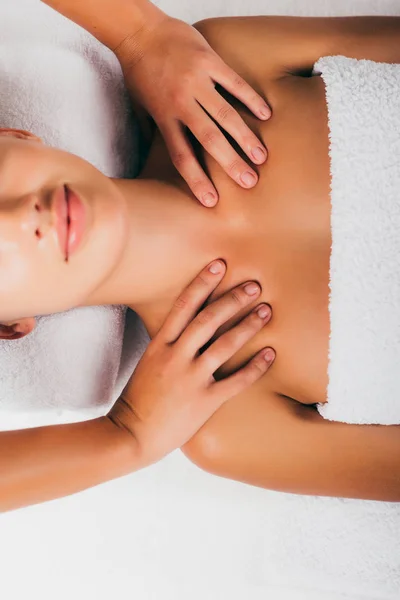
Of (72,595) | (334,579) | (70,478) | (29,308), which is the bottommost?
(72,595)

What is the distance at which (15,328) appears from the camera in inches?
32.0

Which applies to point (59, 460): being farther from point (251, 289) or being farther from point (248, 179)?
point (248, 179)

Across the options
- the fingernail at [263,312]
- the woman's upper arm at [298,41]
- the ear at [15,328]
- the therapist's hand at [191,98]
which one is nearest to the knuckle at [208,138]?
the therapist's hand at [191,98]

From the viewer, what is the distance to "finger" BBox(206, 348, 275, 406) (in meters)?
0.83

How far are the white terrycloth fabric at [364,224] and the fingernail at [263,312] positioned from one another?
9 cm

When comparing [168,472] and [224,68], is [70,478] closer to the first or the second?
[168,472]

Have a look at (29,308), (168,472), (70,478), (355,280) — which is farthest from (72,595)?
(355,280)

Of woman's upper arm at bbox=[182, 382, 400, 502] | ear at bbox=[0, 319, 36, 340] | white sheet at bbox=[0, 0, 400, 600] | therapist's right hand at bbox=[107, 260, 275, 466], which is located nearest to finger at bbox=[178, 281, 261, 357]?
therapist's right hand at bbox=[107, 260, 275, 466]

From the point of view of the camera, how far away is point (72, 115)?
0.93 metres

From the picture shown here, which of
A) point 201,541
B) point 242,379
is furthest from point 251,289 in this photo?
point 201,541

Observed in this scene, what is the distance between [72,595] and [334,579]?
1.53 ft

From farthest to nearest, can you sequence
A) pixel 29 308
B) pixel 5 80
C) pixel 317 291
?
pixel 5 80
pixel 317 291
pixel 29 308

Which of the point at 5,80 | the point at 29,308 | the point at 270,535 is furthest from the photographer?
the point at 270,535

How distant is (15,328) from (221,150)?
37cm
